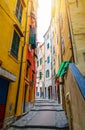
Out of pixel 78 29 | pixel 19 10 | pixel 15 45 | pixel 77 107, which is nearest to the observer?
pixel 77 107

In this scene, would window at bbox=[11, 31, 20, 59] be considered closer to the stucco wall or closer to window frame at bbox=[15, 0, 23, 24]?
window frame at bbox=[15, 0, 23, 24]

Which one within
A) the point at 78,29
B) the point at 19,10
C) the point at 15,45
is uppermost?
the point at 19,10

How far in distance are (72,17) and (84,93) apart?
259 inches

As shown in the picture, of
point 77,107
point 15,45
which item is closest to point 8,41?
point 15,45

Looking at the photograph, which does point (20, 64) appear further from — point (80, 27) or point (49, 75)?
point (49, 75)

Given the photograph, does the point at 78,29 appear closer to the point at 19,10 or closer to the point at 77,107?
the point at 19,10

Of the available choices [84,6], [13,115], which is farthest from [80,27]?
[13,115]

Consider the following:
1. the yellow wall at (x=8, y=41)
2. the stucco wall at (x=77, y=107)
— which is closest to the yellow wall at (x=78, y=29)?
the stucco wall at (x=77, y=107)

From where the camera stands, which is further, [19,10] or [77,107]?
[19,10]

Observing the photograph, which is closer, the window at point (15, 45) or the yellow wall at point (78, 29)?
the yellow wall at point (78, 29)

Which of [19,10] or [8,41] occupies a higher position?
[19,10]

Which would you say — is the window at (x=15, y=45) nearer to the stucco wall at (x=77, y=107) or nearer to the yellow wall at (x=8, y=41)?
the yellow wall at (x=8, y=41)

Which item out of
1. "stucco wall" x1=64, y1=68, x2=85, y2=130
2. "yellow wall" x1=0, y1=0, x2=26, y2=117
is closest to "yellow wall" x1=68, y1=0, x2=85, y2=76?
"stucco wall" x1=64, y1=68, x2=85, y2=130

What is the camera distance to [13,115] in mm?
8625
